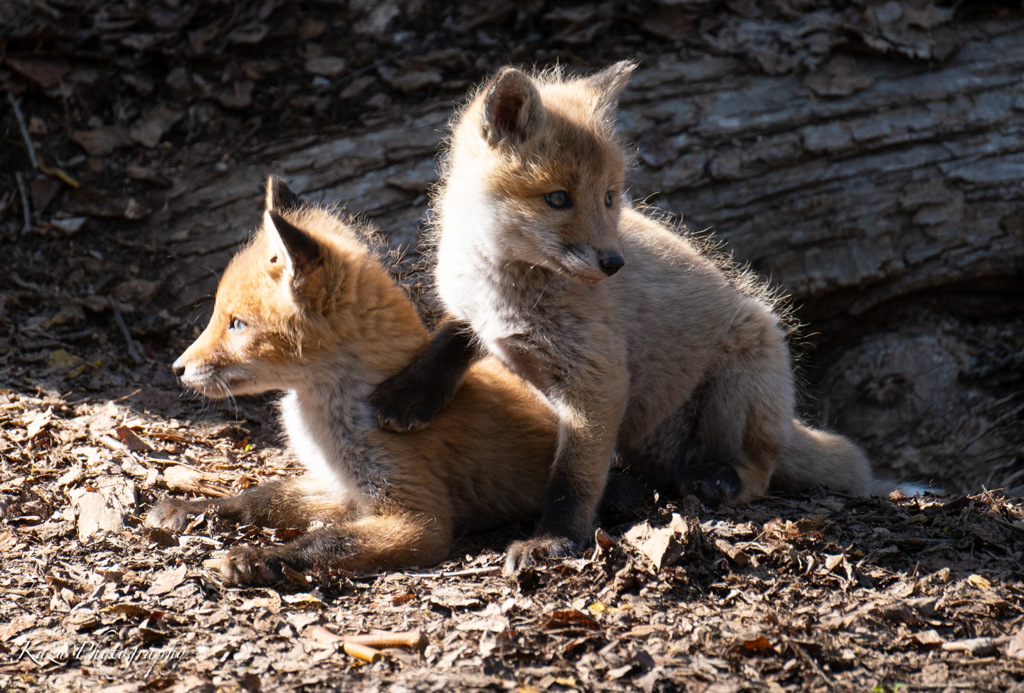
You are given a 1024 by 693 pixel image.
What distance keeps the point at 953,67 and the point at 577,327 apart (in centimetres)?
497

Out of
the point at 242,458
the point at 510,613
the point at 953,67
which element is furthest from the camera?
the point at 953,67

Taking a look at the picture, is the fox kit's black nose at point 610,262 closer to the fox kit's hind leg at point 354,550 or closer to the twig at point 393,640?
the fox kit's hind leg at point 354,550

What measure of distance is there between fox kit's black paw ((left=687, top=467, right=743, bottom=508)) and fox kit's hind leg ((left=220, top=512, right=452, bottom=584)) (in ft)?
5.08

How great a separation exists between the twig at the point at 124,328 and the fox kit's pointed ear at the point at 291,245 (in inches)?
101

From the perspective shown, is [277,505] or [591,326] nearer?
[591,326]

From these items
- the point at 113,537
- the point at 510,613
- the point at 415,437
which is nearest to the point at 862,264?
the point at 415,437

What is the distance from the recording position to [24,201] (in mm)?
6918

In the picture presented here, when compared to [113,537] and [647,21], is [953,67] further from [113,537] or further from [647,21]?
[113,537]

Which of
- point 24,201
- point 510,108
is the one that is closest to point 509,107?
point 510,108

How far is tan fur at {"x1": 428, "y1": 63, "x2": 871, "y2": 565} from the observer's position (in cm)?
Result: 453

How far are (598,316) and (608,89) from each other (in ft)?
4.66

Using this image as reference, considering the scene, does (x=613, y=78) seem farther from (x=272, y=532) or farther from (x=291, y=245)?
(x=272, y=532)

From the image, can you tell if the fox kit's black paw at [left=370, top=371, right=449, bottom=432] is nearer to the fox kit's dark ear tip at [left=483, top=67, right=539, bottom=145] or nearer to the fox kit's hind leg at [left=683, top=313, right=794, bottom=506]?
the fox kit's dark ear tip at [left=483, top=67, right=539, bottom=145]

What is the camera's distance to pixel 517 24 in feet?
25.6
